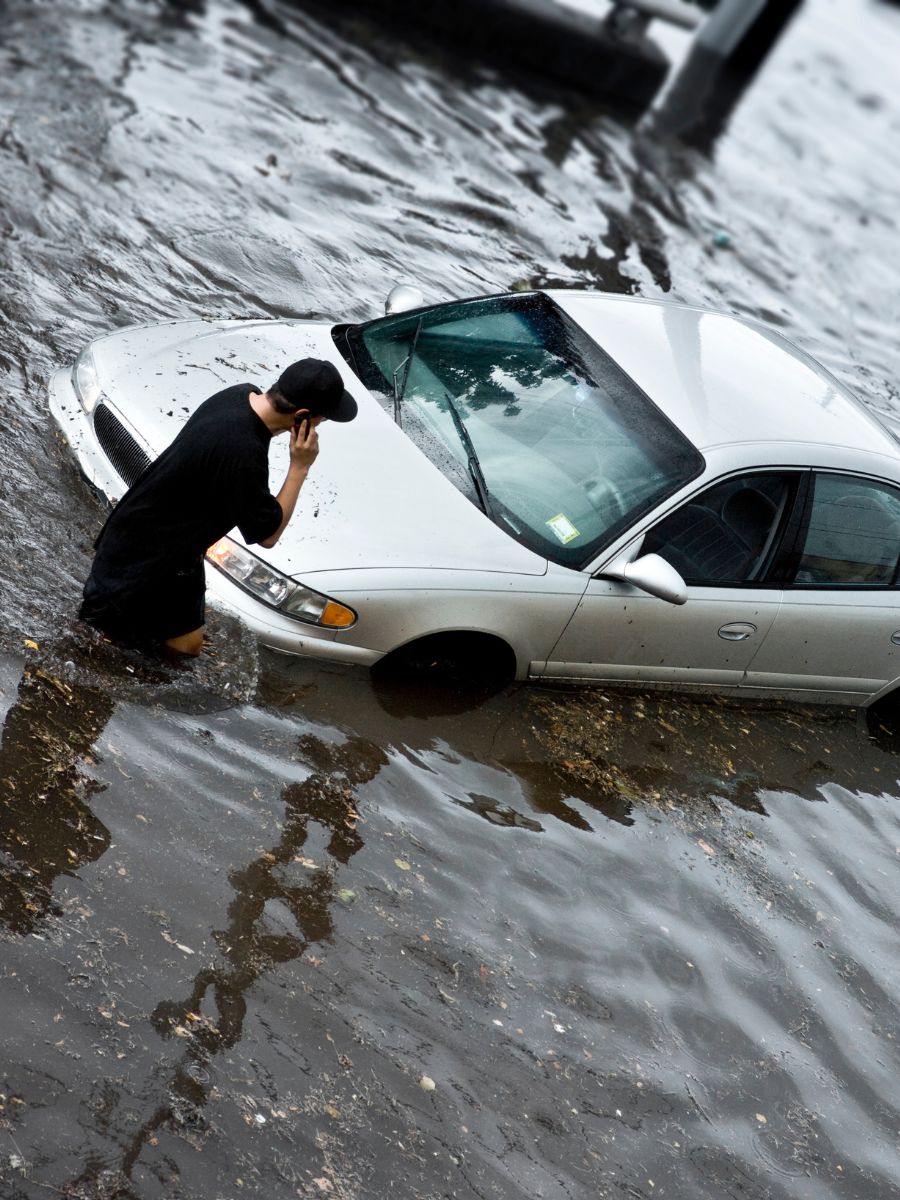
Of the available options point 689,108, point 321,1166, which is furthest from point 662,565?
point 689,108

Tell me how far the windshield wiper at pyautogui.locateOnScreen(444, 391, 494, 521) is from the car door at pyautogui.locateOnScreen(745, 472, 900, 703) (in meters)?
1.64

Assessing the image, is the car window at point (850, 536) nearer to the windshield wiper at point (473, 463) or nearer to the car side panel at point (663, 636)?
the car side panel at point (663, 636)

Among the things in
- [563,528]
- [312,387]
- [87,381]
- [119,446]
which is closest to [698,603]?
[563,528]

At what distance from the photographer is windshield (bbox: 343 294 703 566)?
18.9 ft

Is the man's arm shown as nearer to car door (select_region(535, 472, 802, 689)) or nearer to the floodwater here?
the floodwater

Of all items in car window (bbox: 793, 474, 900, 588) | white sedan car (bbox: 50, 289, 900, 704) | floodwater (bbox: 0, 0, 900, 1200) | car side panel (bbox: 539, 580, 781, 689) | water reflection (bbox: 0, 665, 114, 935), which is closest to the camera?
floodwater (bbox: 0, 0, 900, 1200)

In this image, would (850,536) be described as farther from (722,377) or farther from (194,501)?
(194,501)

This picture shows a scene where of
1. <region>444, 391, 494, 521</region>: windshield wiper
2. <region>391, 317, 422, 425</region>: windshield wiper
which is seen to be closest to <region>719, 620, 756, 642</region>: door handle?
<region>444, 391, 494, 521</region>: windshield wiper

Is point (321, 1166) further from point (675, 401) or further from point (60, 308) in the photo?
point (60, 308)

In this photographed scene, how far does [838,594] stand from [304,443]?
326 cm

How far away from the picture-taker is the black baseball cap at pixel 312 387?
4293 mm

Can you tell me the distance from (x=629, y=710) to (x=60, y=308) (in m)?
4.35

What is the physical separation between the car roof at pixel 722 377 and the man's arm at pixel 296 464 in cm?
218

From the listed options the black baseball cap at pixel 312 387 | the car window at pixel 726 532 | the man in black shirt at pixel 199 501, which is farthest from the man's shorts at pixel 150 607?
the car window at pixel 726 532
